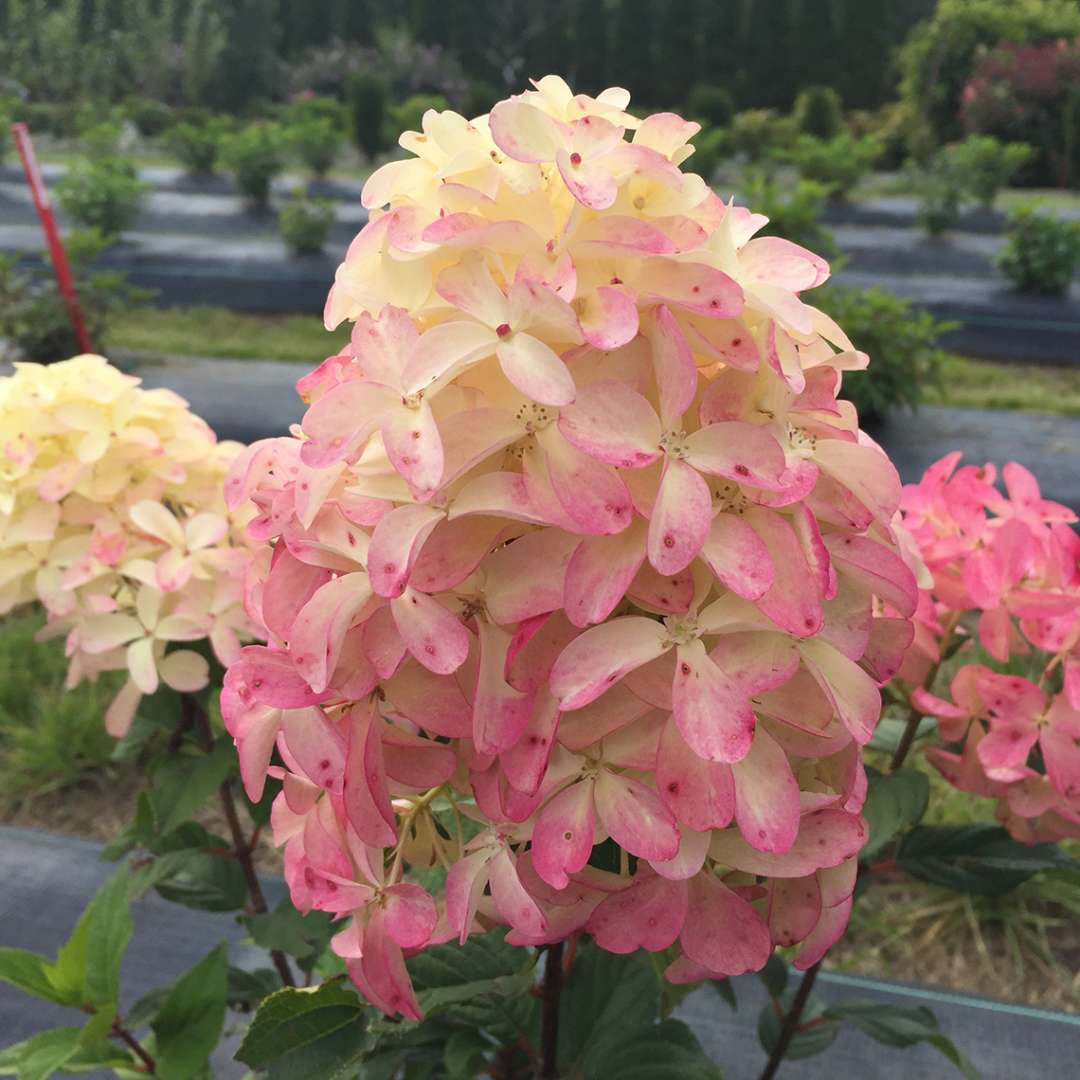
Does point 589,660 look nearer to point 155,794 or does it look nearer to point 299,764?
point 299,764

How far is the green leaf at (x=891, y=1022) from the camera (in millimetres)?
748

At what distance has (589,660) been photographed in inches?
13.8

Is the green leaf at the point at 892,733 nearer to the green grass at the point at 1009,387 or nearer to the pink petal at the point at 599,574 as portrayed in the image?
the pink petal at the point at 599,574

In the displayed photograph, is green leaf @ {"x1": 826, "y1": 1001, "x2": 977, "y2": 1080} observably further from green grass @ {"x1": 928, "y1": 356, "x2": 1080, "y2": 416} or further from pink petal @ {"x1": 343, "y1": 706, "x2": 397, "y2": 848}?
green grass @ {"x1": 928, "y1": 356, "x2": 1080, "y2": 416}

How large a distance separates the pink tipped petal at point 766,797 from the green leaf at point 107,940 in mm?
476

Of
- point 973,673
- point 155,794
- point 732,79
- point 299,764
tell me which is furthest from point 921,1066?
point 732,79

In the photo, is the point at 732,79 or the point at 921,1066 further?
the point at 732,79

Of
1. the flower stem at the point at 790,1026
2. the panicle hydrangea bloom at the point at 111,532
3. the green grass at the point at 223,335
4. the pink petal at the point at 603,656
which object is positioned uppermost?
the pink petal at the point at 603,656

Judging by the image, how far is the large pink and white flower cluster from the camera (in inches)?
13.8

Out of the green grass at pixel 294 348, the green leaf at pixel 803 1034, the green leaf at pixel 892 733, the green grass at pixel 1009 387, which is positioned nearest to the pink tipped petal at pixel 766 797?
the green leaf at pixel 892 733

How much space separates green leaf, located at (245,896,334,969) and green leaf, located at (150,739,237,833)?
9 cm

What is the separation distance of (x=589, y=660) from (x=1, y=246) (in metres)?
5.49

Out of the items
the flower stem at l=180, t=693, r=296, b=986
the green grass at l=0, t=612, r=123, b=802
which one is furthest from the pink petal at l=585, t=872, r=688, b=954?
the green grass at l=0, t=612, r=123, b=802

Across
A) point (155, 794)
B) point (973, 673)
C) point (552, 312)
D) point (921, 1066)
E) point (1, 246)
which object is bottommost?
point (1, 246)
